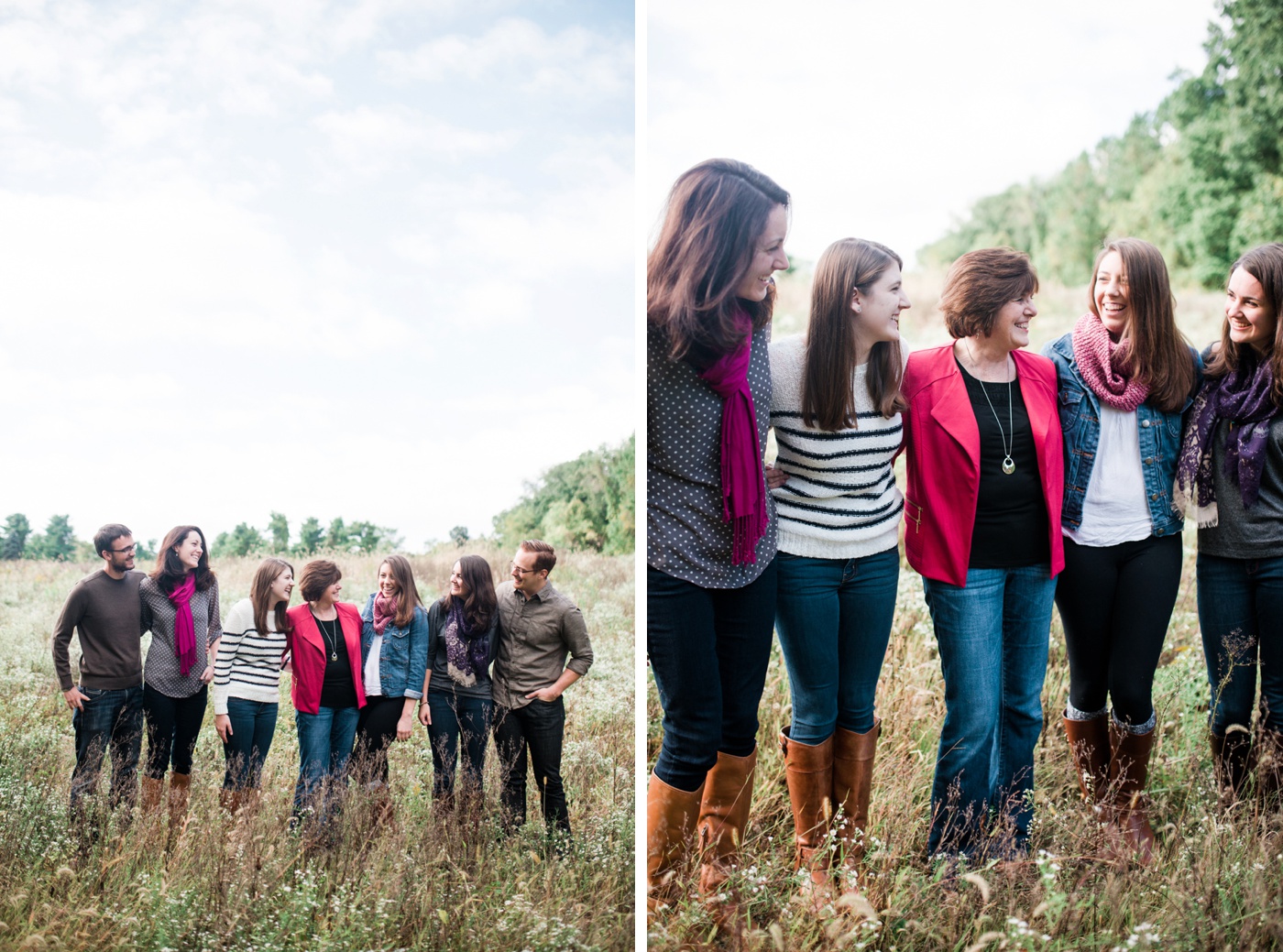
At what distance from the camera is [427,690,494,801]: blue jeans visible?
2994mm

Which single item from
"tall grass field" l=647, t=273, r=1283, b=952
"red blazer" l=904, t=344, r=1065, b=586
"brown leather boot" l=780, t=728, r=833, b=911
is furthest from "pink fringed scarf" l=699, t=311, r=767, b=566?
"tall grass field" l=647, t=273, r=1283, b=952

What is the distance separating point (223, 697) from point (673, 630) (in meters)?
1.57

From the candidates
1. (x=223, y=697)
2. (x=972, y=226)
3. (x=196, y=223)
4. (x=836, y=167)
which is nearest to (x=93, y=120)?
(x=196, y=223)

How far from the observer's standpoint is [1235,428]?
2.76 m

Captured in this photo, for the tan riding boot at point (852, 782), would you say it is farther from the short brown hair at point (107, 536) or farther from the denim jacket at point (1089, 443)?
the short brown hair at point (107, 536)

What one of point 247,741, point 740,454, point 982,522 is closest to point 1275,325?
point 982,522

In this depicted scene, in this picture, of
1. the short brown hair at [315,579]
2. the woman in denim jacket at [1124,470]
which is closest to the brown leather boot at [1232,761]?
the woman in denim jacket at [1124,470]

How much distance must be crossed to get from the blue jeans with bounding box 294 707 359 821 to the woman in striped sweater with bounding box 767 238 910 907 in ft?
4.79

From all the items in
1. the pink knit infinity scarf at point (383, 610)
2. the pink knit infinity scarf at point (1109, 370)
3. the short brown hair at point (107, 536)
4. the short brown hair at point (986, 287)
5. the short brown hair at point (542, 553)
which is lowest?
the pink knit infinity scarf at point (383, 610)

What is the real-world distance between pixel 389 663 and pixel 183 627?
65cm

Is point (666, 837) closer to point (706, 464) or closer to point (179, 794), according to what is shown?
point (706, 464)

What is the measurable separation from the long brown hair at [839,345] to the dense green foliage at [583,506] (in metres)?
1.40

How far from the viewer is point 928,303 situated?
27.3ft

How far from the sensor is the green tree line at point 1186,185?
7840 mm
